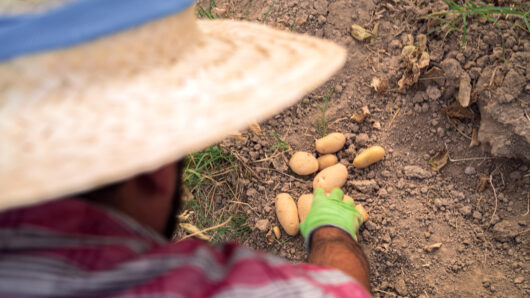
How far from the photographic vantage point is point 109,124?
63 centimetres

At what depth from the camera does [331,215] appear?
1.57 metres

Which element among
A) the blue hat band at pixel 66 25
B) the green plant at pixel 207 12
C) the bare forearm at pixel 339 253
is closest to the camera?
the blue hat band at pixel 66 25

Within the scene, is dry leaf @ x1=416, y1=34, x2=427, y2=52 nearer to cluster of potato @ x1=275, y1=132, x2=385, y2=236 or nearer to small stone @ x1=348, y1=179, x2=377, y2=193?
cluster of potato @ x1=275, y1=132, x2=385, y2=236

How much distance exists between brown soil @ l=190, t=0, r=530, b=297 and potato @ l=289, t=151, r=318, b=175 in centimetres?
8

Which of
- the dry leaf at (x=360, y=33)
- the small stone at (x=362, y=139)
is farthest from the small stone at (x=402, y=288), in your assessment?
the dry leaf at (x=360, y=33)

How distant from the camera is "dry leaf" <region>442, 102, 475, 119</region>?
5.28 ft

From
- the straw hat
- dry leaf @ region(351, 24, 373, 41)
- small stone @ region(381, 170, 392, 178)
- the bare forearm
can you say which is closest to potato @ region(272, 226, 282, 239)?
the bare forearm

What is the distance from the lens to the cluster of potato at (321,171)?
164 centimetres

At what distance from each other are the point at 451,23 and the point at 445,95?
306mm

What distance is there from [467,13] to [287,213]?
1109 mm

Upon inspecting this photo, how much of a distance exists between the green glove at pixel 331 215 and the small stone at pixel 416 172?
0.28 metres

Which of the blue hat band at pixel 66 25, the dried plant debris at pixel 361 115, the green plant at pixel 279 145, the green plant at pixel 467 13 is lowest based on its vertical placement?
the green plant at pixel 279 145

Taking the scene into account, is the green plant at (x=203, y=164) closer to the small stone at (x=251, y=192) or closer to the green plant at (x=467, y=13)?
the small stone at (x=251, y=192)

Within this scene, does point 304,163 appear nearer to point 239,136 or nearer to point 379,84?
point 239,136
